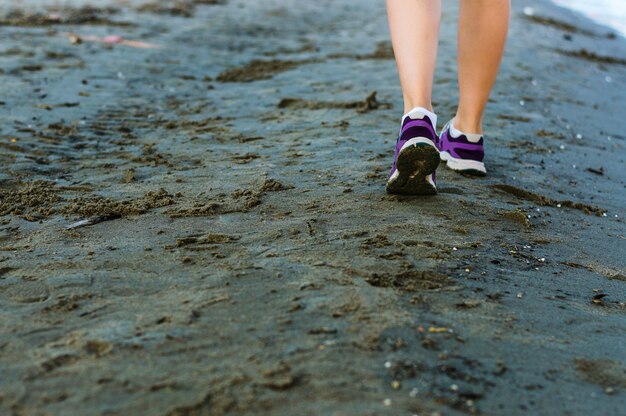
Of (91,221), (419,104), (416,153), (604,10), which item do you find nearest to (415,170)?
(416,153)

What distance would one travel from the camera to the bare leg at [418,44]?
2.64 metres

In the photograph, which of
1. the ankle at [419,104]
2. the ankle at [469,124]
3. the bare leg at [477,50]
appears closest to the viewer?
the ankle at [419,104]

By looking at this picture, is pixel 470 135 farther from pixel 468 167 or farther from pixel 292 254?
pixel 292 254

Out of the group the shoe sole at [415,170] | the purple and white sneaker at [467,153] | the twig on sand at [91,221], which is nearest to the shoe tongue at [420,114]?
the shoe sole at [415,170]

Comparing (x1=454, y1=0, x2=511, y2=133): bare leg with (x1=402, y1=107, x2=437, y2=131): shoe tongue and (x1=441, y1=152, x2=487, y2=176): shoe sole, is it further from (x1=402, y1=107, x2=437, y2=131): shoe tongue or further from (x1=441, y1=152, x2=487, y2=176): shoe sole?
(x1=402, y1=107, x2=437, y2=131): shoe tongue

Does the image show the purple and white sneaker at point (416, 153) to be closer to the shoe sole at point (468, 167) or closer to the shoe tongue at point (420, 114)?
the shoe tongue at point (420, 114)

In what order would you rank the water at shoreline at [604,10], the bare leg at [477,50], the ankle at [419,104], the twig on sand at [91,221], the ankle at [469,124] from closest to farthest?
1. the twig on sand at [91,221]
2. the ankle at [419,104]
3. the bare leg at [477,50]
4. the ankle at [469,124]
5. the water at shoreline at [604,10]

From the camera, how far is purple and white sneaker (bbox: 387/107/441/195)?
2.52 meters

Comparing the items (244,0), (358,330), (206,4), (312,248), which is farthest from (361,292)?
(244,0)

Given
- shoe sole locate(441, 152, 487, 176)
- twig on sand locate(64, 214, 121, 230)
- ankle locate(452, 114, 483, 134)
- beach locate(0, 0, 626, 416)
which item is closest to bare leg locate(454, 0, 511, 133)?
ankle locate(452, 114, 483, 134)

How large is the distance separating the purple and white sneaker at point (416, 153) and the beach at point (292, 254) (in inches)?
3.8

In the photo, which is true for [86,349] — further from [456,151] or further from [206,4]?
[206,4]

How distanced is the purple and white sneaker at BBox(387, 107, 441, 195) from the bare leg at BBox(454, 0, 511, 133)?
1.73 feet

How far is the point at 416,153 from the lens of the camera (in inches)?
99.0
